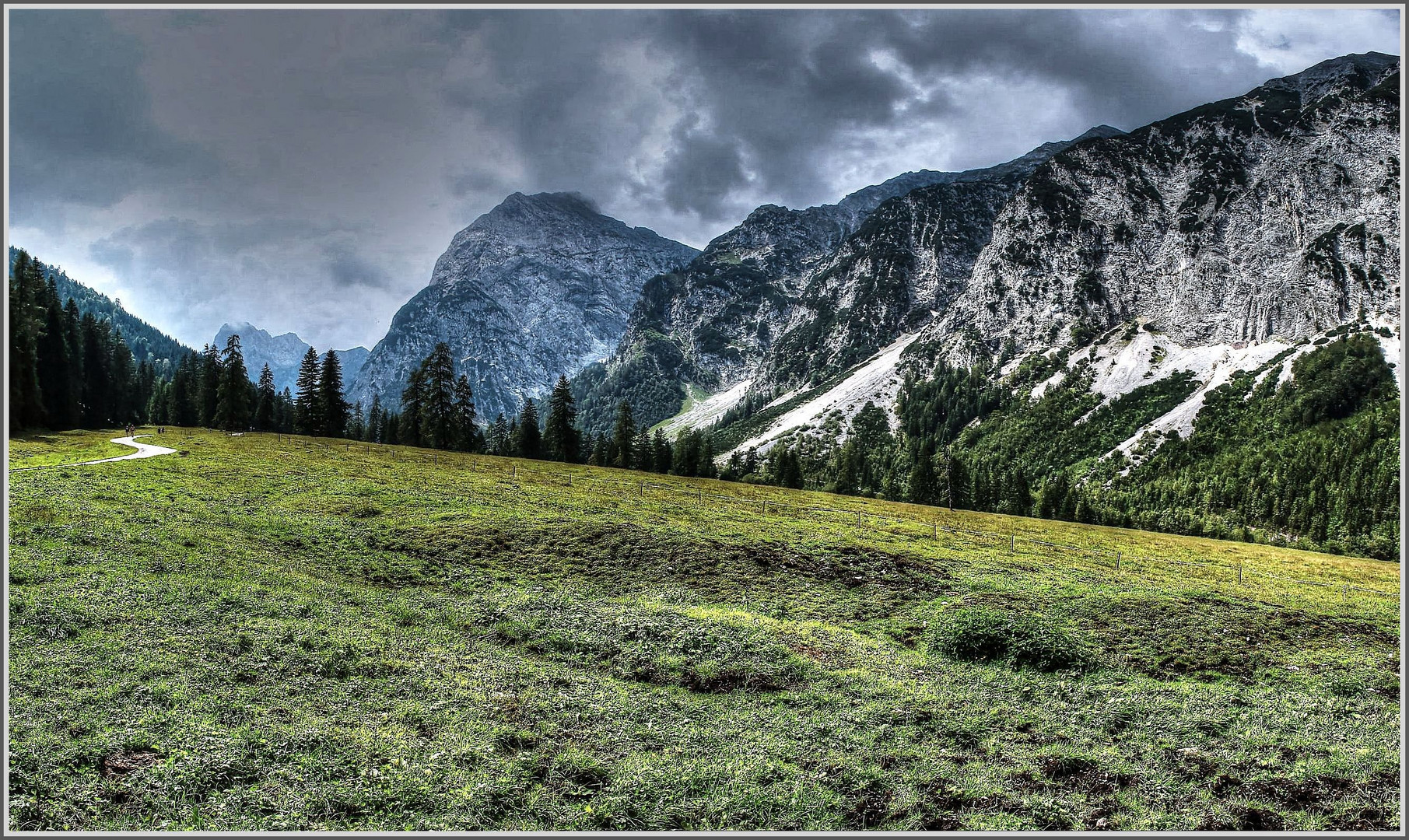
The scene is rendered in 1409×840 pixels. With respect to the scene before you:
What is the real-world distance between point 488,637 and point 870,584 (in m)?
19.5

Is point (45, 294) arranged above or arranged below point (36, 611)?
above

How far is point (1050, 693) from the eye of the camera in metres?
19.7

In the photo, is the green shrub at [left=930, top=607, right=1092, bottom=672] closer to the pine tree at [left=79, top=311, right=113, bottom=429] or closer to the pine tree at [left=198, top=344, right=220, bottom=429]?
the pine tree at [left=79, top=311, right=113, bottom=429]

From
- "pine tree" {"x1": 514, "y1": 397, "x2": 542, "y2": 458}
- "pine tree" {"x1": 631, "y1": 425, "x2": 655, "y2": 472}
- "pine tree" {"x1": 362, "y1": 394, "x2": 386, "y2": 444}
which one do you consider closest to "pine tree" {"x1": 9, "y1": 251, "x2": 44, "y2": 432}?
"pine tree" {"x1": 514, "y1": 397, "x2": 542, "y2": 458}

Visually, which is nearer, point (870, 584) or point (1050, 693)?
point (1050, 693)

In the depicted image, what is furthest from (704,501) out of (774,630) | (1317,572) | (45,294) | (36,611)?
(45,294)

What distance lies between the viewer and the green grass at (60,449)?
46250 millimetres

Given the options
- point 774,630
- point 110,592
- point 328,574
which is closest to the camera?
point 110,592

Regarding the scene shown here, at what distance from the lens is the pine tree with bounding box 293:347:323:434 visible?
99.1 meters

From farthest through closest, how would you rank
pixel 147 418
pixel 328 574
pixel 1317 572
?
1. pixel 147 418
2. pixel 1317 572
3. pixel 328 574

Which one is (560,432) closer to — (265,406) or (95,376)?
(265,406)

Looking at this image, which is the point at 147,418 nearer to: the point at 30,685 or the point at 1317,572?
the point at 30,685

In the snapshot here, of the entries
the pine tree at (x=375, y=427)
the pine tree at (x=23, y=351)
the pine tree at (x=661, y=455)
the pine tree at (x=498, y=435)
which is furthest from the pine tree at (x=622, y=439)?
the pine tree at (x=23, y=351)

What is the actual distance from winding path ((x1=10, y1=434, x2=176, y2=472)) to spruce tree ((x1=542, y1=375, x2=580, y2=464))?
5229cm
